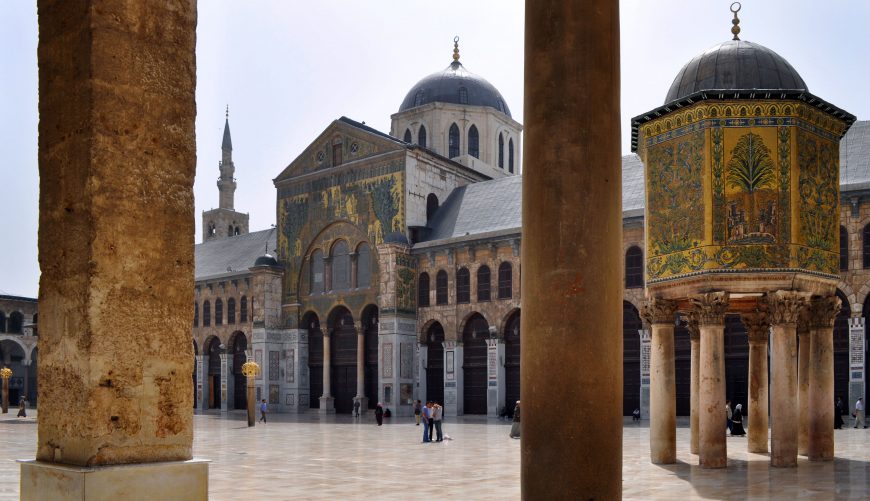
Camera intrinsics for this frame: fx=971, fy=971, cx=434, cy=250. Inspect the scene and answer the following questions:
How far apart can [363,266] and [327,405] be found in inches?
250

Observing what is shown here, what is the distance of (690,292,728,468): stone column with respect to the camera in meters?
15.8

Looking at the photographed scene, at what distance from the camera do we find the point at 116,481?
14.8 ft

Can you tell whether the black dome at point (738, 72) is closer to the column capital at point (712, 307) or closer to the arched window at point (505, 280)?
the column capital at point (712, 307)

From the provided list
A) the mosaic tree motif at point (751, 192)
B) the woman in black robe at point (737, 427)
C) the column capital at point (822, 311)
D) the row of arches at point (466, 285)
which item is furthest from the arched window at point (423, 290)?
the mosaic tree motif at point (751, 192)

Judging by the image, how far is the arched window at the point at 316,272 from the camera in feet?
145

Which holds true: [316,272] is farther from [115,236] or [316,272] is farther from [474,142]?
[115,236]

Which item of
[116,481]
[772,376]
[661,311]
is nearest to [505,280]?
[661,311]

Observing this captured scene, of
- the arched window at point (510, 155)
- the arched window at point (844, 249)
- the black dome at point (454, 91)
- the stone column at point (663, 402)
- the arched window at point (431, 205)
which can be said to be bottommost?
the stone column at point (663, 402)

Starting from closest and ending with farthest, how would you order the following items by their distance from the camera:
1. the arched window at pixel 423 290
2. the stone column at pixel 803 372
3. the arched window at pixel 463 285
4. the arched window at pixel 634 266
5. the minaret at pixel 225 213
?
the stone column at pixel 803 372 < the arched window at pixel 634 266 < the arched window at pixel 463 285 < the arched window at pixel 423 290 < the minaret at pixel 225 213

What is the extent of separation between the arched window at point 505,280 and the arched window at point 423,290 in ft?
13.1

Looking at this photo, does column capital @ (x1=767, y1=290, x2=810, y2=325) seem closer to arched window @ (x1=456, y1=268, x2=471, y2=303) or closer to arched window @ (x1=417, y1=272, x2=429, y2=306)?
arched window @ (x1=456, y1=268, x2=471, y2=303)

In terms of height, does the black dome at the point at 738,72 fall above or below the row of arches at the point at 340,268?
above

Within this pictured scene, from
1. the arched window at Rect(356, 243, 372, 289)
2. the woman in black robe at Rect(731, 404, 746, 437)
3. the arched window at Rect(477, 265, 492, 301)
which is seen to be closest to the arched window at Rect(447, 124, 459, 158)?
the arched window at Rect(356, 243, 372, 289)

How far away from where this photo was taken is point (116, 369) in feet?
15.2
